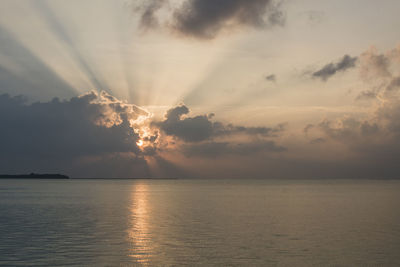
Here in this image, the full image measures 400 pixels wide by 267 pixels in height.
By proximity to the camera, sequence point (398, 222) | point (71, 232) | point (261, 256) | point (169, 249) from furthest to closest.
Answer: point (398, 222), point (71, 232), point (169, 249), point (261, 256)

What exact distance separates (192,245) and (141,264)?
9600 mm

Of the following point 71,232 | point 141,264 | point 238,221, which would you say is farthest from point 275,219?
point 141,264

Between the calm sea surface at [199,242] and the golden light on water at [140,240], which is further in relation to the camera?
the golden light on water at [140,240]

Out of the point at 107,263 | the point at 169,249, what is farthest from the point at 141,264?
the point at 169,249

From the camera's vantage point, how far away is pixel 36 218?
68.3 m

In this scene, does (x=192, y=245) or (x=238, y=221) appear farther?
(x=238, y=221)

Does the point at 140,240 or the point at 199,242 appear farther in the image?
the point at 140,240

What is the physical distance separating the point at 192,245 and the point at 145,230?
44.4 feet

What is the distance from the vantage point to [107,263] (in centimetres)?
3400

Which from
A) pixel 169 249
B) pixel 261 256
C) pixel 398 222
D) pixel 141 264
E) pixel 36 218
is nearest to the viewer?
pixel 141 264

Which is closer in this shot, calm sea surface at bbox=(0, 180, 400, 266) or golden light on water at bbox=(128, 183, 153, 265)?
calm sea surface at bbox=(0, 180, 400, 266)

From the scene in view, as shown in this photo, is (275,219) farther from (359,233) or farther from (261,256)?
(261,256)

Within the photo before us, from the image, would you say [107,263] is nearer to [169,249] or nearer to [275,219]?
[169,249]

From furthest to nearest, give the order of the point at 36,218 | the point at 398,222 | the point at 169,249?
1. the point at 36,218
2. the point at 398,222
3. the point at 169,249
